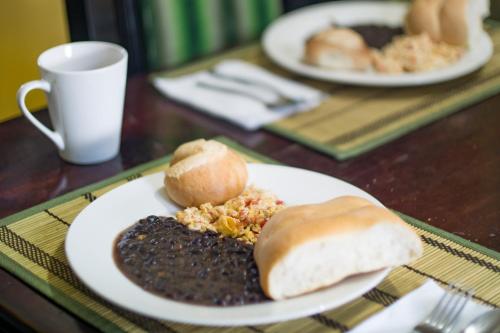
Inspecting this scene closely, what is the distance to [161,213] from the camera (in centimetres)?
114

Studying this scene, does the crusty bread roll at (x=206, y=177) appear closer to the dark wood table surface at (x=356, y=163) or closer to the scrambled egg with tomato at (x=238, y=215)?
the scrambled egg with tomato at (x=238, y=215)

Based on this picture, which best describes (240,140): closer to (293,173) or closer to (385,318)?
(293,173)

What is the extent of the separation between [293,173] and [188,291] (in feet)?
1.18

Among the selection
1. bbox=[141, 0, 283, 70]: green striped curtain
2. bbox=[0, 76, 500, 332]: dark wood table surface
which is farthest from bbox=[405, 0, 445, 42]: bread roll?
bbox=[141, 0, 283, 70]: green striped curtain

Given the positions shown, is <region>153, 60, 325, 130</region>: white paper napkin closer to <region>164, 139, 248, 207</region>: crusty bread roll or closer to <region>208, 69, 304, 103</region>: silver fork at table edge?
<region>208, 69, 304, 103</region>: silver fork at table edge

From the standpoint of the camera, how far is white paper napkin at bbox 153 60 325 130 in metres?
1.58

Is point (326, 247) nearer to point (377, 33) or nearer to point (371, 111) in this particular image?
point (371, 111)

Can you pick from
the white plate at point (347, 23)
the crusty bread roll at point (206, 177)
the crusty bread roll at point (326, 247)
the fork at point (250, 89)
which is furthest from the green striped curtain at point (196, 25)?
the crusty bread roll at point (326, 247)

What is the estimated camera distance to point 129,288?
929 mm

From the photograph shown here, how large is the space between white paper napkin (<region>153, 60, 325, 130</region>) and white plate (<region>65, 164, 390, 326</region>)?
355mm

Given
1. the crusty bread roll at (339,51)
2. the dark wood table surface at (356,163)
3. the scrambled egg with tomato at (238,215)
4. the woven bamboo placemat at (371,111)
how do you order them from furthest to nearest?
the crusty bread roll at (339,51) → the woven bamboo placemat at (371,111) → the dark wood table surface at (356,163) → the scrambled egg with tomato at (238,215)

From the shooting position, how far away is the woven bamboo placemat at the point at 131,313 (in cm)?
96

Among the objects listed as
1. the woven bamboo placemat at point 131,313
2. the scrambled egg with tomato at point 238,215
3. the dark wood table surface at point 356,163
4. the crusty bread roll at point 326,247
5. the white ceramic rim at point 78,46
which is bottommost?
the dark wood table surface at point 356,163

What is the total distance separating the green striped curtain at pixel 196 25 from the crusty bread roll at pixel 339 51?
426 mm
